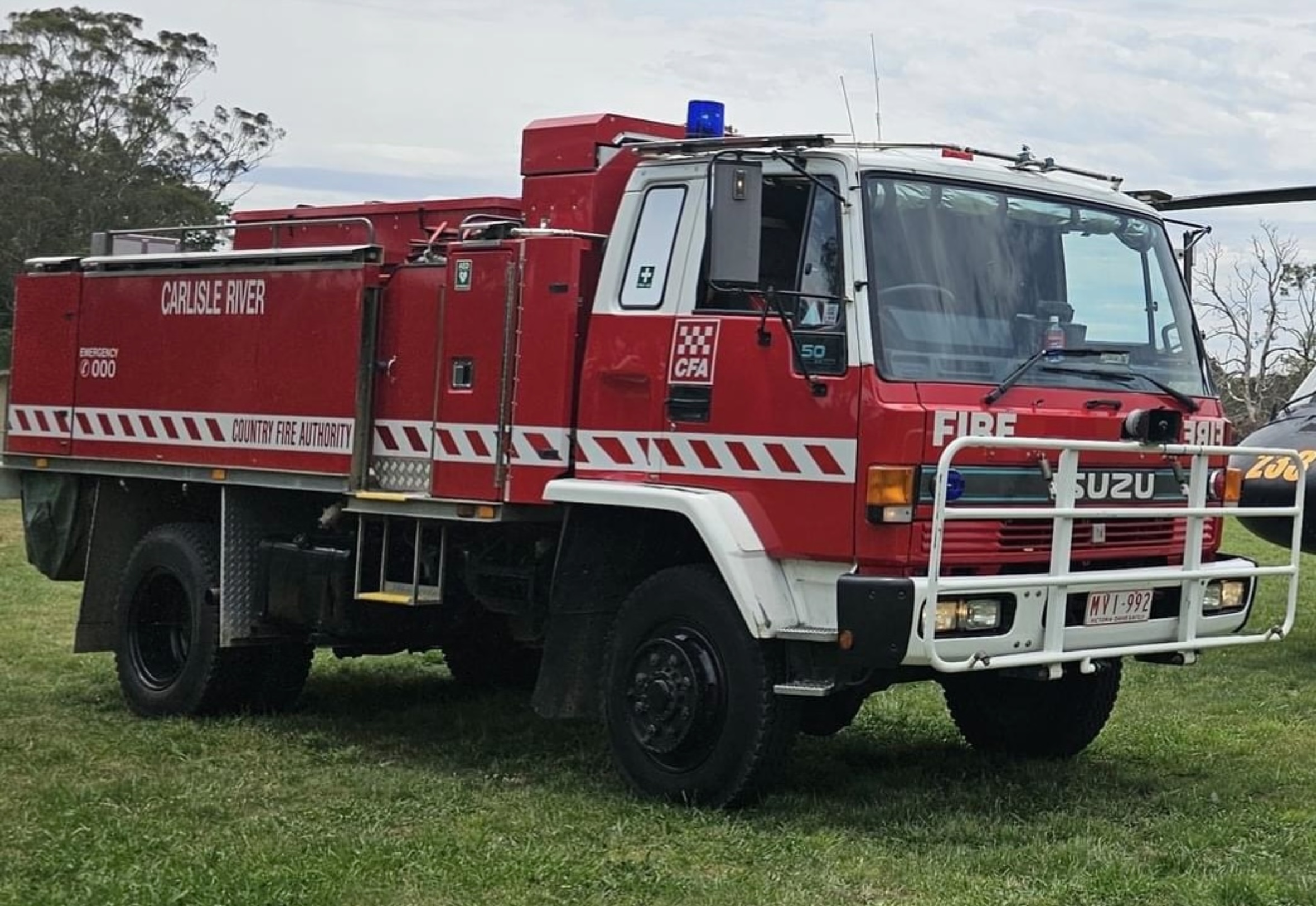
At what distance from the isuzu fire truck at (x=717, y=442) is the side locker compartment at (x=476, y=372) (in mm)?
15

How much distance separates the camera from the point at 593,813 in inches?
268

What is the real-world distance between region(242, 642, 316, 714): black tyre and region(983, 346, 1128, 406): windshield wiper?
4191 millimetres

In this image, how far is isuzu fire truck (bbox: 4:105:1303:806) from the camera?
638 cm

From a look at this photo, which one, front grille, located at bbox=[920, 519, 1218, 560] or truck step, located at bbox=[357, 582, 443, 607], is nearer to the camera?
front grille, located at bbox=[920, 519, 1218, 560]

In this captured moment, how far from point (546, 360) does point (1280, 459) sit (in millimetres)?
4386

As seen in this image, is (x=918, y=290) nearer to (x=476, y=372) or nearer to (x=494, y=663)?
(x=476, y=372)

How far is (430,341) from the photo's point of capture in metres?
7.89

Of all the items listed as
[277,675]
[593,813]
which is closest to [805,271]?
[593,813]

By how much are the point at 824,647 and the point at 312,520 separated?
3.30 meters

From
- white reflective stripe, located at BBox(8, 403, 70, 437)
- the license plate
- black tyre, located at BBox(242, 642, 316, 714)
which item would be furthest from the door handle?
white reflective stripe, located at BBox(8, 403, 70, 437)

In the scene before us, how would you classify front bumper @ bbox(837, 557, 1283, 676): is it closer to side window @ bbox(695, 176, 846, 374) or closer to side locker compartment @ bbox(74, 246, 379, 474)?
side window @ bbox(695, 176, 846, 374)

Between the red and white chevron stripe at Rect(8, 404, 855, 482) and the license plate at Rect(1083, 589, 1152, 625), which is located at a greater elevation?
the red and white chevron stripe at Rect(8, 404, 855, 482)

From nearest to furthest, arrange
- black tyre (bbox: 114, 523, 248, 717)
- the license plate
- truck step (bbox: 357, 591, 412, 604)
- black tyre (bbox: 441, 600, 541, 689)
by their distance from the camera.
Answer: the license plate → truck step (bbox: 357, 591, 412, 604) → black tyre (bbox: 114, 523, 248, 717) → black tyre (bbox: 441, 600, 541, 689)

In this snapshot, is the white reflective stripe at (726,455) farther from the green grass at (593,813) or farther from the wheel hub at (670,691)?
the green grass at (593,813)
